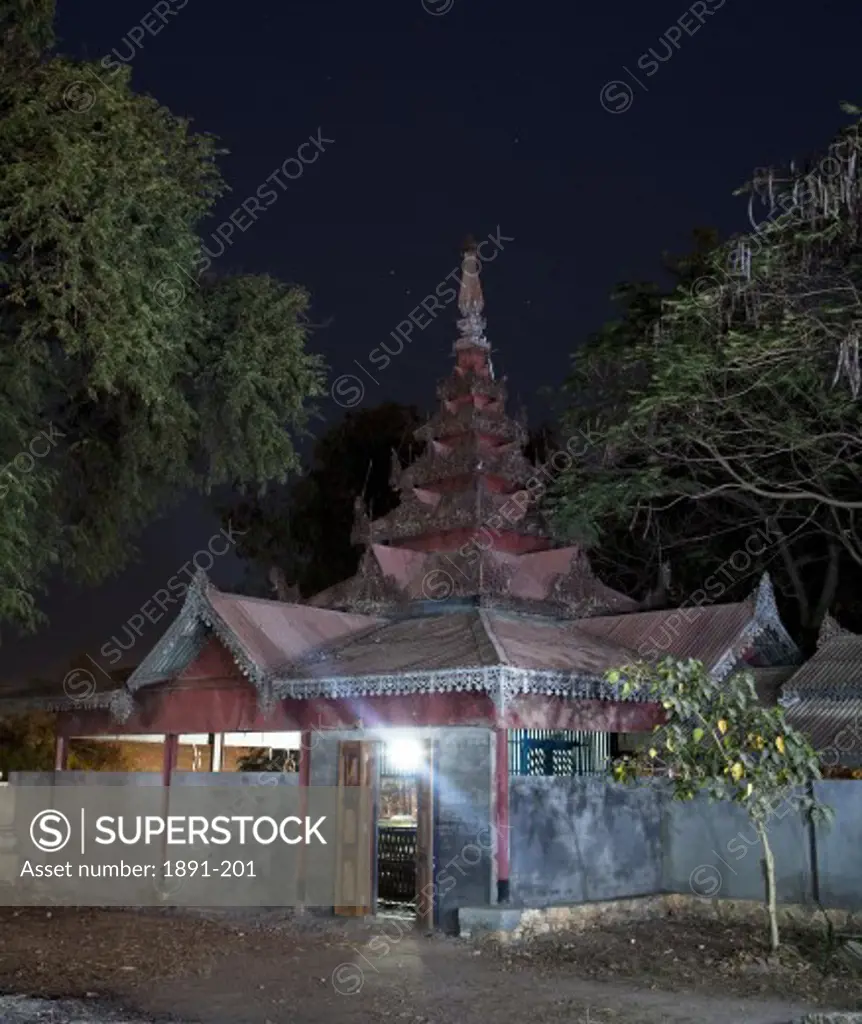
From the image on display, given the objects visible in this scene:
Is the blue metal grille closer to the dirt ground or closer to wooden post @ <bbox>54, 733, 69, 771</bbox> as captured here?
the dirt ground

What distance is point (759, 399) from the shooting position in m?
17.5

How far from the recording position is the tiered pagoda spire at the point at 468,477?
19.8 meters

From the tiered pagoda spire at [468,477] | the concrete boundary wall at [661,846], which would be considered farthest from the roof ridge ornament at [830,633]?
the tiered pagoda spire at [468,477]

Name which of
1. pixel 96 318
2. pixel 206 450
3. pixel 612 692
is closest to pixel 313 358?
pixel 206 450

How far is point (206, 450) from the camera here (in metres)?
16.6

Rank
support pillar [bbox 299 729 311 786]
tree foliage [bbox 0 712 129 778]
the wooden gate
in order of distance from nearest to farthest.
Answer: the wooden gate
support pillar [bbox 299 729 311 786]
tree foliage [bbox 0 712 129 778]

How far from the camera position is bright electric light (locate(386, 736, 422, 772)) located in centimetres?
1598

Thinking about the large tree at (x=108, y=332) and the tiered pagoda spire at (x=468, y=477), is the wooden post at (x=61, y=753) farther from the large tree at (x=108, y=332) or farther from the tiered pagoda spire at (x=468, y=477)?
the tiered pagoda spire at (x=468, y=477)

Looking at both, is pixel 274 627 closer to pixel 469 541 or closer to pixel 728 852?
pixel 469 541

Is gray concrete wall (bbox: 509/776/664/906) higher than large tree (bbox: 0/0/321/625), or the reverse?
large tree (bbox: 0/0/321/625)

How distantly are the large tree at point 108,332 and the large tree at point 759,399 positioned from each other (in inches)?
215

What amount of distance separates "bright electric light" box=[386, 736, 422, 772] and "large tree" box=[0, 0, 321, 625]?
13.6ft

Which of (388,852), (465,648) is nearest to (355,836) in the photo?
(388,852)

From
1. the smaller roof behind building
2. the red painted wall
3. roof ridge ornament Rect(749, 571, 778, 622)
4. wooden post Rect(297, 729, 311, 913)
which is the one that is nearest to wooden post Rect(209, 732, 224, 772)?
wooden post Rect(297, 729, 311, 913)
